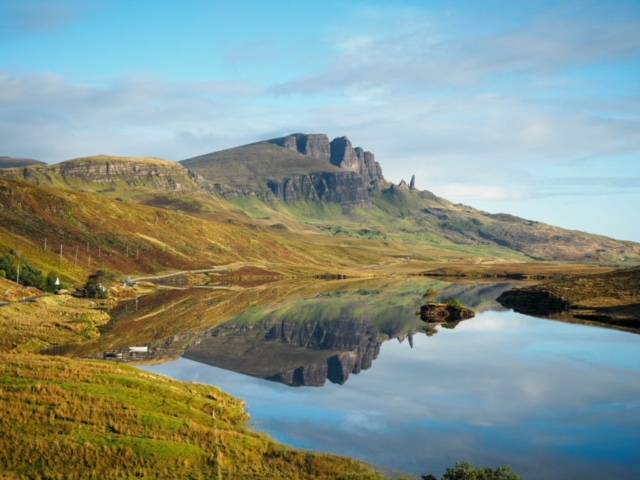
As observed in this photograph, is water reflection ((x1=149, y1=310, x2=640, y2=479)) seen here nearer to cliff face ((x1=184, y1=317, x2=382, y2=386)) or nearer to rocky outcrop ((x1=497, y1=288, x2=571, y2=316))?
cliff face ((x1=184, y1=317, x2=382, y2=386))

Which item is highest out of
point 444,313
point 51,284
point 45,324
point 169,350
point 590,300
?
point 590,300

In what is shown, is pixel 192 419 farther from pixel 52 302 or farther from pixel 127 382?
pixel 52 302

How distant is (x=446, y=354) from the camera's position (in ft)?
296

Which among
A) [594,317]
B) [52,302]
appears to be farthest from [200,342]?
[594,317]

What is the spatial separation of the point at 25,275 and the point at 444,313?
87886 mm

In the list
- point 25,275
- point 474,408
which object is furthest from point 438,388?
point 25,275

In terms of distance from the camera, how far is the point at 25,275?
129875 millimetres

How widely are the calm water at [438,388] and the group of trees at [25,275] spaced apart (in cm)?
4328

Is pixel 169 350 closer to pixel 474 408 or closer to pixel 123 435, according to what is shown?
pixel 474 408

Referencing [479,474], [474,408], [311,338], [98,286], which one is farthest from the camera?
[98,286]

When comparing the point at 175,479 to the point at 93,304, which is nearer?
the point at 175,479

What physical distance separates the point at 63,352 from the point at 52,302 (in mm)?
39074

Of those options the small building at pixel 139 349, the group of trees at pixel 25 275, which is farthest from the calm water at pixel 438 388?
the group of trees at pixel 25 275

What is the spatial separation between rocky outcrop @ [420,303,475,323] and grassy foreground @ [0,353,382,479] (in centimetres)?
8339
